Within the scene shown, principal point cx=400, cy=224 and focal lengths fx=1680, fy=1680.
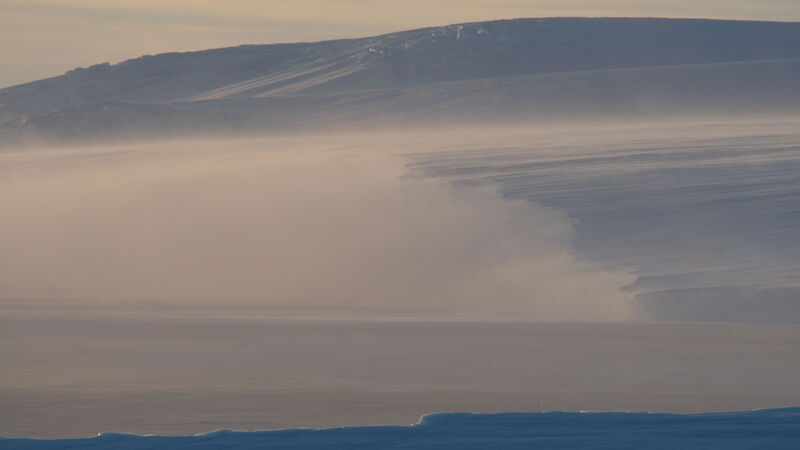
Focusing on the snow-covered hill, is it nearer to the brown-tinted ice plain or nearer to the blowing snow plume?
the brown-tinted ice plain

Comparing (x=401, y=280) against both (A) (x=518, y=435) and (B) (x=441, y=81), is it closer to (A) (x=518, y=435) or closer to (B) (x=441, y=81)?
(A) (x=518, y=435)

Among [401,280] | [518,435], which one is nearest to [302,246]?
[401,280]

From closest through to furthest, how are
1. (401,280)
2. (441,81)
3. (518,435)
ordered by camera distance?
1. (518,435)
2. (401,280)
3. (441,81)

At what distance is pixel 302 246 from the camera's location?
24.3m

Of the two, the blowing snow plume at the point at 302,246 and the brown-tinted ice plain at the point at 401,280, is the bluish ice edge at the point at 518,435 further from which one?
the blowing snow plume at the point at 302,246

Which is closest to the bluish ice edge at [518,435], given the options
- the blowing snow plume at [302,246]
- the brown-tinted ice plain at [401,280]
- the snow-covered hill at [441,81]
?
the brown-tinted ice plain at [401,280]

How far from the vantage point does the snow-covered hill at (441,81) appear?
177 ft

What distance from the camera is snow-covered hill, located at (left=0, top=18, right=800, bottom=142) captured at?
177 feet

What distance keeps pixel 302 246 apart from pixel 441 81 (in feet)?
126

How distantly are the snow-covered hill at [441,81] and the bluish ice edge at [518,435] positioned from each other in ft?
141

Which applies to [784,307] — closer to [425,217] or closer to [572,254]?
[572,254]

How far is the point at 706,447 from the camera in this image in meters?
7.64

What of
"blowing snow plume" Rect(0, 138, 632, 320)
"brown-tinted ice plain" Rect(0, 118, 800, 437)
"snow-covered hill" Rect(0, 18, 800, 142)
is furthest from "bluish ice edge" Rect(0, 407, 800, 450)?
"snow-covered hill" Rect(0, 18, 800, 142)

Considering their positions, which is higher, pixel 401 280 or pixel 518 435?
pixel 401 280
